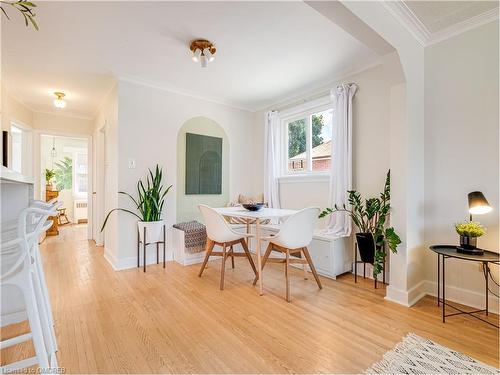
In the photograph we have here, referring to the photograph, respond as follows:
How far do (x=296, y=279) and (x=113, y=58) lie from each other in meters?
3.13

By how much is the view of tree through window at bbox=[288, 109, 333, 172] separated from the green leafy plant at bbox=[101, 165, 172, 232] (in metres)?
1.98

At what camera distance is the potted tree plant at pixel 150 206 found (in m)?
3.08

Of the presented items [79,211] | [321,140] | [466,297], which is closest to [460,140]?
[466,297]

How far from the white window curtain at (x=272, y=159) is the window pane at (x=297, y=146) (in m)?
0.18

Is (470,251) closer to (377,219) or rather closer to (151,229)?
(377,219)

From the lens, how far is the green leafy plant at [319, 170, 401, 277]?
2.25 meters

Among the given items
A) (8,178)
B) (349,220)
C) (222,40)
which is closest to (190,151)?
(222,40)

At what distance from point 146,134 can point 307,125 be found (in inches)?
89.1

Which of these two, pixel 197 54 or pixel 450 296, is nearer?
pixel 450 296

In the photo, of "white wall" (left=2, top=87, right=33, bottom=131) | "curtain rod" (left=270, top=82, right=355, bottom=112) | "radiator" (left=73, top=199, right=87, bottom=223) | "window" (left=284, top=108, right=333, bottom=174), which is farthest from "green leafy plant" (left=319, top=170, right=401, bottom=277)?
"radiator" (left=73, top=199, right=87, bottom=223)

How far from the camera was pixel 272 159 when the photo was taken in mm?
4047

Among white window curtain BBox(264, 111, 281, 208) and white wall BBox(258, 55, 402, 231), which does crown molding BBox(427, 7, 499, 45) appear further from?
white window curtain BBox(264, 111, 281, 208)

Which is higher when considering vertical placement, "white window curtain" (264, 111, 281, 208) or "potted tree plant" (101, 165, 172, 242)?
"white window curtain" (264, 111, 281, 208)

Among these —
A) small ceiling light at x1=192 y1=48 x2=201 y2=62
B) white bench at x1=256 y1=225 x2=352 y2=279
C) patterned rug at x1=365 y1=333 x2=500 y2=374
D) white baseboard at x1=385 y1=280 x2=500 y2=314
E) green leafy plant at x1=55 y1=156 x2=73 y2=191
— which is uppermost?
small ceiling light at x1=192 y1=48 x2=201 y2=62
